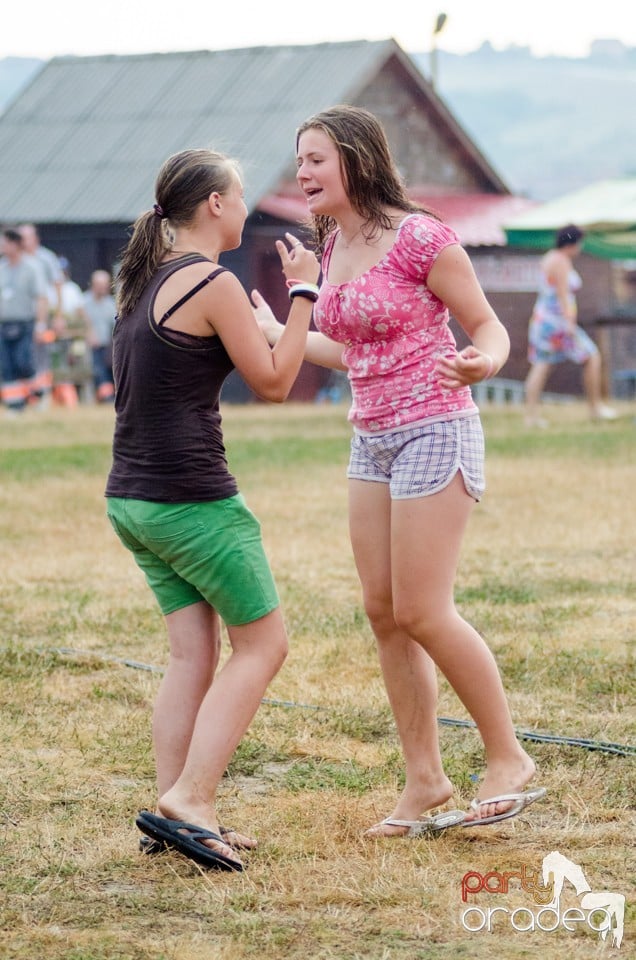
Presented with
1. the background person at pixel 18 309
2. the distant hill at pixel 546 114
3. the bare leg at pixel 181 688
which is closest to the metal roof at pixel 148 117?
the background person at pixel 18 309

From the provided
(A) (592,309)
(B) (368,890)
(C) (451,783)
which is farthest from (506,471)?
(A) (592,309)

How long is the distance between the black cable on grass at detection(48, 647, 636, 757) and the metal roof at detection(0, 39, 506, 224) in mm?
18997

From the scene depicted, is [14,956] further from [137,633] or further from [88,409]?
[88,409]

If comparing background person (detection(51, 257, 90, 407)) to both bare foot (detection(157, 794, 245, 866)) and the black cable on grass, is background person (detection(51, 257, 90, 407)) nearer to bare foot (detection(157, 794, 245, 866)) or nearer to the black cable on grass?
the black cable on grass

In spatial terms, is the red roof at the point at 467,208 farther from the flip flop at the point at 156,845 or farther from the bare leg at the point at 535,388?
the flip flop at the point at 156,845

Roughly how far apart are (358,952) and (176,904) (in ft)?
1.62

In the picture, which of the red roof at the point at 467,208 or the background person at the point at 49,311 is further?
the red roof at the point at 467,208

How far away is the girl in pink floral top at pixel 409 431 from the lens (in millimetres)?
3771

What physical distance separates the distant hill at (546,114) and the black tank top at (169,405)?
14221 cm

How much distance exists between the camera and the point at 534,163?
160375 millimetres
